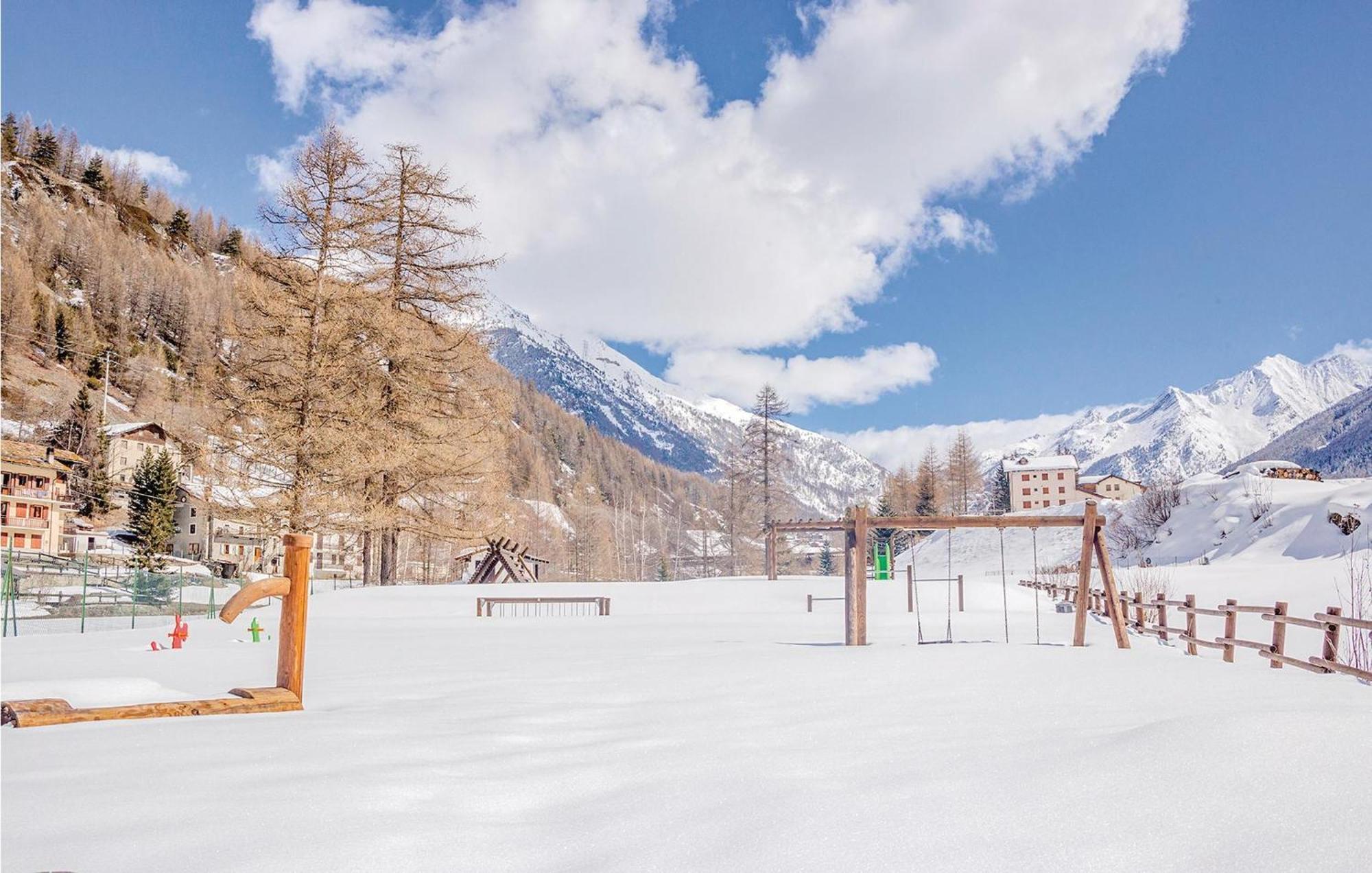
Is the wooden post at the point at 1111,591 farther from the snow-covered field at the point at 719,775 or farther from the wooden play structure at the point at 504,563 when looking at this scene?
the wooden play structure at the point at 504,563

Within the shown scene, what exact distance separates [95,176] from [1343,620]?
6256 inches

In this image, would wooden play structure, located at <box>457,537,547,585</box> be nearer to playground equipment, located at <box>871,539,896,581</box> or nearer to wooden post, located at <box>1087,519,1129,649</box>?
playground equipment, located at <box>871,539,896,581</box>

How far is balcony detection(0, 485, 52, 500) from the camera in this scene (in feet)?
174

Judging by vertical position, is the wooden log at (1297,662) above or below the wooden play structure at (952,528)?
below

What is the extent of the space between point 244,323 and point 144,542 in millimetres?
34617

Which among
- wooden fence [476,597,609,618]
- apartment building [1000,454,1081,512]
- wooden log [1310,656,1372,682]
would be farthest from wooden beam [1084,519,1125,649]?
apartment building [1000,454,1081,512]

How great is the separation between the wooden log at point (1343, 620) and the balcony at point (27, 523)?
6401cm

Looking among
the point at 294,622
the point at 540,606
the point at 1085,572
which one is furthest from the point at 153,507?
the point at 1085,572

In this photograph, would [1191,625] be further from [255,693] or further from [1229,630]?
[255,693]

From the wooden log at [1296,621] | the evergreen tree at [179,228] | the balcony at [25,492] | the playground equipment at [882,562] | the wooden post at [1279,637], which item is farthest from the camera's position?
the evergreen tree at [179,228]

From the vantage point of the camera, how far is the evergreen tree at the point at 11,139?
11206cm

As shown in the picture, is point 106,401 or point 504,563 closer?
point 504,563

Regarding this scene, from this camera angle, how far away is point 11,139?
117 m

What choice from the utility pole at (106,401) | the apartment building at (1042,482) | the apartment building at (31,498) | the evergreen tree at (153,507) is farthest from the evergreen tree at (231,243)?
the apartment building at (1042,482)
